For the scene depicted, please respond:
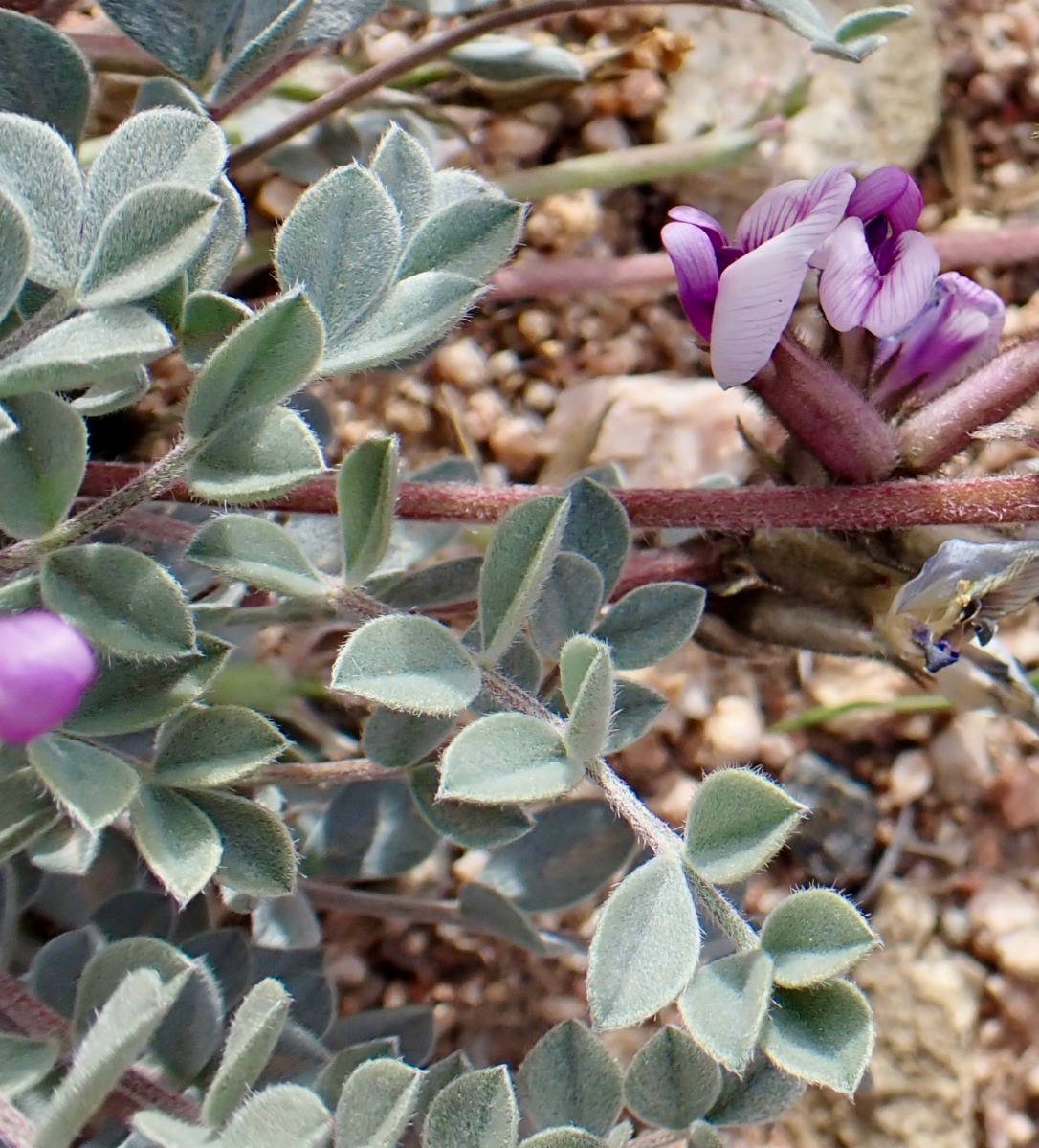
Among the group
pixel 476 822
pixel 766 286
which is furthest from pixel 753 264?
pixel 476 822

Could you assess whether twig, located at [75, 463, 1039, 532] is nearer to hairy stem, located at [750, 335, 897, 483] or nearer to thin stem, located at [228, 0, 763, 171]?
hairy stem, located at [750, 335, 897, 483]

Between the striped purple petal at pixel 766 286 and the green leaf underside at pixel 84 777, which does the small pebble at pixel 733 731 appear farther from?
the green leaf underside at pixel 84 777

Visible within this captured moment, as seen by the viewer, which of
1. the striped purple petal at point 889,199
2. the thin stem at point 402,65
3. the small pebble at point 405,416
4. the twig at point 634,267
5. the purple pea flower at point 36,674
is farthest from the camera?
the small pebble at point 405,416

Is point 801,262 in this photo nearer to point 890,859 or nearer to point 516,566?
point 516,566

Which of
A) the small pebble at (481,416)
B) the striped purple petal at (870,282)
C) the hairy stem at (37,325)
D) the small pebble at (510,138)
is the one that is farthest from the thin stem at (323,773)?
the small pebble at (510,138)

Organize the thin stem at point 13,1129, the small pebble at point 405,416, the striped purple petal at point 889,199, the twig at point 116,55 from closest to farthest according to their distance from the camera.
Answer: the thin stem at point 13,1129 → the striped purple petal at point 889,199 → the twig at point 116,55 → the small pebble at point 405,416

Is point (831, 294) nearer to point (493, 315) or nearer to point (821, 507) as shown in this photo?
point (821, 507)

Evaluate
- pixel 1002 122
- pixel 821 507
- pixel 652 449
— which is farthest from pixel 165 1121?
pixel 1002 122
